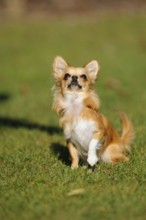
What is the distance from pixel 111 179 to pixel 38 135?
3.27m

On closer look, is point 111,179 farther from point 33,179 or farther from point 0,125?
point 0,125

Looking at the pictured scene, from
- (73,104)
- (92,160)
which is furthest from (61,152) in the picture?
(92,160)

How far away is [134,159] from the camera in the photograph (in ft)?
23.7

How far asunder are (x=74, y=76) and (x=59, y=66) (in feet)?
1.06

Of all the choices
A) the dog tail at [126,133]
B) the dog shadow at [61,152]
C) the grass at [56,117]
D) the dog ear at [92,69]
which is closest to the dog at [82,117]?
the dog ear at [92,69]

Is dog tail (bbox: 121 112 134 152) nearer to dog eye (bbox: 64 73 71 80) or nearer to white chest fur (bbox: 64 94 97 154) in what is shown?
white chest fur (bbox: 64 94 97 154)

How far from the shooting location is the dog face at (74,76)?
6.85m

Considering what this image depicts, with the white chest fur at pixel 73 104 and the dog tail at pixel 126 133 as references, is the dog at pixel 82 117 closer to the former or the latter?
the white chest fur at pixel 73 104

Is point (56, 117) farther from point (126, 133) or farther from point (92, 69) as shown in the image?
point (92, 69)

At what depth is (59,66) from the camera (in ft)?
23.2

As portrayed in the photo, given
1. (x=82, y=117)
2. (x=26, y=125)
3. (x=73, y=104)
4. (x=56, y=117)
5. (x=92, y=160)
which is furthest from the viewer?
(x=56, y=117)

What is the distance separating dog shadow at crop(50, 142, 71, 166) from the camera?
7523 mm

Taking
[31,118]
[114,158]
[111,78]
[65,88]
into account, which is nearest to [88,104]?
[65,88]

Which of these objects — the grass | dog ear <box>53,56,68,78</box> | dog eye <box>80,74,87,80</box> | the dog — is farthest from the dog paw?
dog ear <box>53,56,68,78</box>
